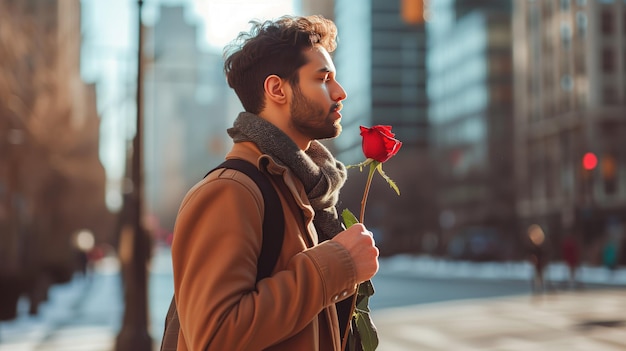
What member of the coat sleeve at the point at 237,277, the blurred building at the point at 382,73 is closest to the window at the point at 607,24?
the blurred building at the point at 382,73

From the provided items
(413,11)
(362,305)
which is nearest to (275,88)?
(362,305)

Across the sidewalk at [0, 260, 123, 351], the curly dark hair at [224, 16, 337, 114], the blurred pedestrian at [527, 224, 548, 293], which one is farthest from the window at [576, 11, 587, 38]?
the curly dark hair at [224, 16, 337, 114]

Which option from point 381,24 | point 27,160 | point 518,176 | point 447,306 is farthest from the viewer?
point 381,24

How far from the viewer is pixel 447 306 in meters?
23.0

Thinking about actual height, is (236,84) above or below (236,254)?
above

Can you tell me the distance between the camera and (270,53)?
2.75 m

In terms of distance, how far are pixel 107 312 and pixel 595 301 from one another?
12527 millimetres

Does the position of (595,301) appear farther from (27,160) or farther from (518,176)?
(518,176)

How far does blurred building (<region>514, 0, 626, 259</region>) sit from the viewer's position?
60.4 metres

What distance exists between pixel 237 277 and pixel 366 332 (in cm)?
65

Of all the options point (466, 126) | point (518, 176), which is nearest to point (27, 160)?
point (518, 176)

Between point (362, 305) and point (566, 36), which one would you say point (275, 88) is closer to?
point (362, 305)

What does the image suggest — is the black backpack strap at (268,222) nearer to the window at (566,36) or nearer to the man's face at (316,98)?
the man's face at (316,98)

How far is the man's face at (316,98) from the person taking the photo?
2.75 m
